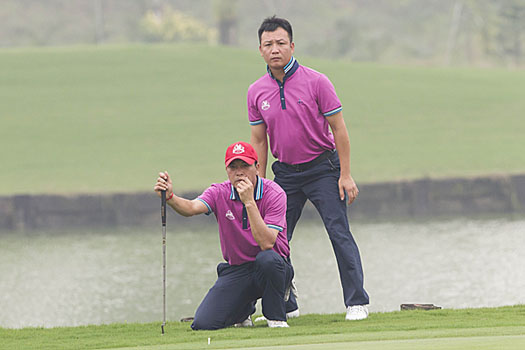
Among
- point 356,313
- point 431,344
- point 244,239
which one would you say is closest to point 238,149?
point 244,239

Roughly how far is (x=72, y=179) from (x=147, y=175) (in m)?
1.84

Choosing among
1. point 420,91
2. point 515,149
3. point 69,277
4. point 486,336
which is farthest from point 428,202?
point 486,336

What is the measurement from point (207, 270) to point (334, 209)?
709 centimetres

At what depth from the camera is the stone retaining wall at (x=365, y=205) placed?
21641mm

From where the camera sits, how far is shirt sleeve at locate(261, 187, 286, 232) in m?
6.32

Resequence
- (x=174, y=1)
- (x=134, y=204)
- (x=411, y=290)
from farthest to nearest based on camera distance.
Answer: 1. (x=174, y=1)
2. (x=134, y=204)
3. (x=411, y=290)

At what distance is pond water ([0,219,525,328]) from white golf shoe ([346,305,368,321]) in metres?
3.37

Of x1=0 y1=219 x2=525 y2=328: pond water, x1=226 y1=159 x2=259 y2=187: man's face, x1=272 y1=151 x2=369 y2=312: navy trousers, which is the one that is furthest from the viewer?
x1=0 y1=219 x2=525 y2=328: pond water

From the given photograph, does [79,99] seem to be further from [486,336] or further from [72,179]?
[486,336]

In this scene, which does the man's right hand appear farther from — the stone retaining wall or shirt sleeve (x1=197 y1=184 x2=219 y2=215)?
the stone retaining wall

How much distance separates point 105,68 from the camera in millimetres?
36312

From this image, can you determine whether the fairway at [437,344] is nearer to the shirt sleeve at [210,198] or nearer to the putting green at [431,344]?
the putting green at [431,344]

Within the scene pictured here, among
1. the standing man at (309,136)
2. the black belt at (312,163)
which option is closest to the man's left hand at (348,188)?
the standing man at (309,136)

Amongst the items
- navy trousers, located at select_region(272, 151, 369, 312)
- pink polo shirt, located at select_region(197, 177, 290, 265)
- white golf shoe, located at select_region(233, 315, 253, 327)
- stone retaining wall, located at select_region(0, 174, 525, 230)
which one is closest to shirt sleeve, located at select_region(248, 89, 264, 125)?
navy trousers, located at select_region(272, 151, 369, 312)
